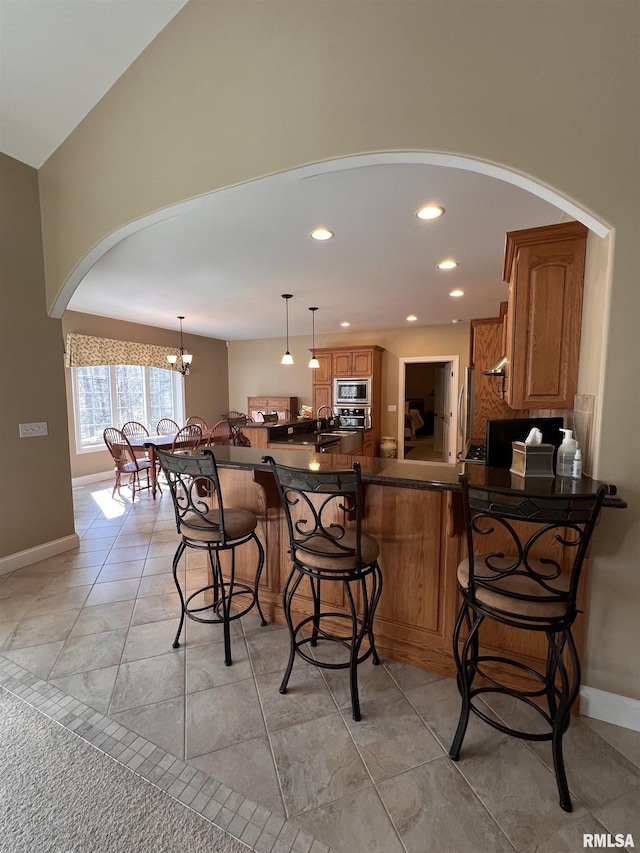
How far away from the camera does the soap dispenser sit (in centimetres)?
166

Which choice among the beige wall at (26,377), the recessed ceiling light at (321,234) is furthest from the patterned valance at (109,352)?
the recessed ceiling light at (321,234)

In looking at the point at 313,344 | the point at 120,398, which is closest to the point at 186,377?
the point at 120,398

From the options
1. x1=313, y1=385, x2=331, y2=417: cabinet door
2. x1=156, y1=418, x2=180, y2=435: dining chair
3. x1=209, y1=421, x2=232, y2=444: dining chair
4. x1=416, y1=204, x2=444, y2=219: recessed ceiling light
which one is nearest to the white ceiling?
x1=416, y1=204, x2=444, y2=219: recessed ceiling light

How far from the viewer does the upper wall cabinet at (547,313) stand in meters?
1.87

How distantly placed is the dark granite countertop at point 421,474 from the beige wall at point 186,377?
456 cm

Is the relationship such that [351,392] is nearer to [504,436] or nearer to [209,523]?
[504,436]

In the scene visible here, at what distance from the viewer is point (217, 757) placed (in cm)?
143

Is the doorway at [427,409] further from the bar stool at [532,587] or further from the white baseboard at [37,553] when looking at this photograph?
the white baseboard at [37,553]

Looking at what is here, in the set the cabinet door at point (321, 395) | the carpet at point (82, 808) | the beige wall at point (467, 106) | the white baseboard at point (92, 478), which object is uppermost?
the beige wall at point (467, 106)

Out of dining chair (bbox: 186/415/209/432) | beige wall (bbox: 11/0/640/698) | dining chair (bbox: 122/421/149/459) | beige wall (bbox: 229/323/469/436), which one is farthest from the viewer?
beige wall (bbox: 229/323/469/436)

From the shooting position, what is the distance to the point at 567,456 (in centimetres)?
167

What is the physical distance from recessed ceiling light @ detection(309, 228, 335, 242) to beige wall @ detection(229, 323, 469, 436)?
14.4 feet

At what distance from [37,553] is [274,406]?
5.47 m

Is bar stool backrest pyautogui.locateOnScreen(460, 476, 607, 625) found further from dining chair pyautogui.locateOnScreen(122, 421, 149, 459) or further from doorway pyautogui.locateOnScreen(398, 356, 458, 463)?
dining chair pyautogui.locateOnScreen(122, 421, 149, 459)
